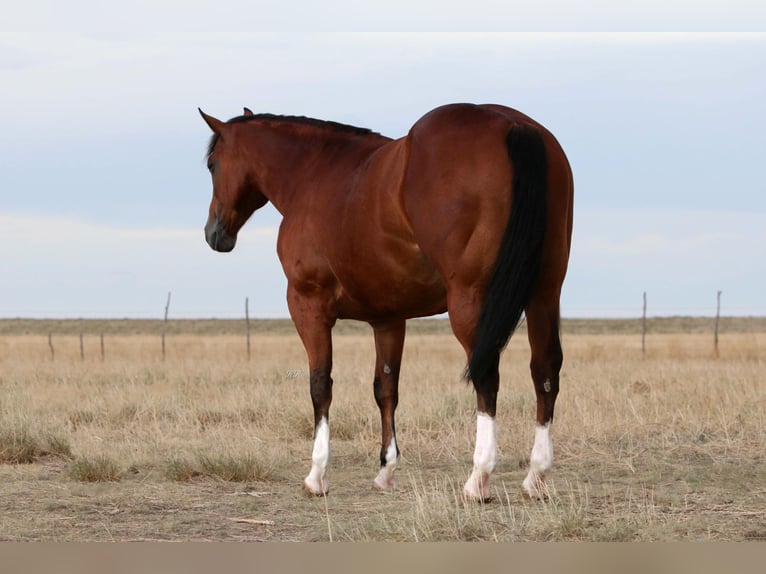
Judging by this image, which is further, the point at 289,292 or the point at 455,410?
the point at 455,410

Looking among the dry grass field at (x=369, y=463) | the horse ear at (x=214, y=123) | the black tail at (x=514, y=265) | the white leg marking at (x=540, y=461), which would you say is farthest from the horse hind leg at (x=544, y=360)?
the horse ear at (x=214, y=123)

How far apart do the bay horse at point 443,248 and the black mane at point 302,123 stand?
0.10 metres

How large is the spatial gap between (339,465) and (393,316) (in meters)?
2.37

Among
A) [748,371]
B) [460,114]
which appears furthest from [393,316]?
[748,371]

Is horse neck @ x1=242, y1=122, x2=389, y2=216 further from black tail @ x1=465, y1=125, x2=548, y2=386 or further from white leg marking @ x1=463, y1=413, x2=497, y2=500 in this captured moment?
white leg marking @ x1=463, y1=413, x2=497, y2=500

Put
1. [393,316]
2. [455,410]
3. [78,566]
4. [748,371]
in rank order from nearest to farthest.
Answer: [78,566] → [393,316] → [455,410] → [748,371]

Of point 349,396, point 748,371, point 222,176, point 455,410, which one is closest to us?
point 222,176

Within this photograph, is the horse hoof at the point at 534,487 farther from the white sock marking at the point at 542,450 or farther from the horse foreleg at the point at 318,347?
the horse foreleg at the point at 318,347

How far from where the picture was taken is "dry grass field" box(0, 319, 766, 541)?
6223 millimetres

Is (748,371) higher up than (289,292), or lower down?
lower down

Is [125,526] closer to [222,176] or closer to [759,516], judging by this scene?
[222,176]

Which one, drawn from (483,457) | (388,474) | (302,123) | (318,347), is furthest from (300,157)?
(483,457)

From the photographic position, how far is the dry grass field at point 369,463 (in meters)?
6.22

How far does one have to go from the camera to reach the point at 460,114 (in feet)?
22.6
